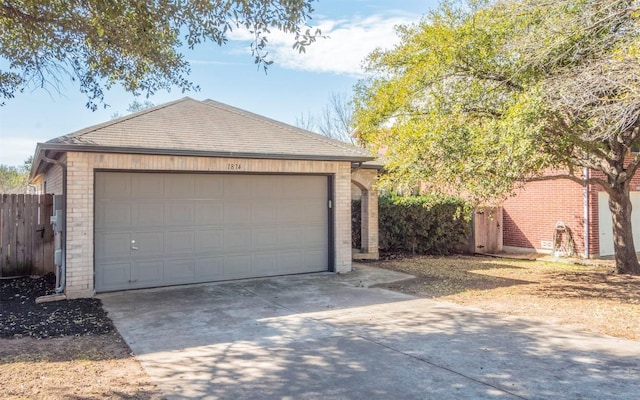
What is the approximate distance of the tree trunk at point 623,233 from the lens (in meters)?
10.7

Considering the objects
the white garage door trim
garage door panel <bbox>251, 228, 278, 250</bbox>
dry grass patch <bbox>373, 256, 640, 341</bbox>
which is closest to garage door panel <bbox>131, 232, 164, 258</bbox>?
garage door panel <bbox>251, 228, 278, 250</bbox>

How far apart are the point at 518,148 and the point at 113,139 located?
23.1ft

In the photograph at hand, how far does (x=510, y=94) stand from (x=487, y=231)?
818 cm

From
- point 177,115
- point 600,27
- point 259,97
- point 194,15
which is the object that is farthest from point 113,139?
point 259,97

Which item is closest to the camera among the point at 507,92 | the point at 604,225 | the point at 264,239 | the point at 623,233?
the point at 507,92

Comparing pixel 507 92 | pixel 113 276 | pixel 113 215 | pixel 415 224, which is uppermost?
pixel 507 92

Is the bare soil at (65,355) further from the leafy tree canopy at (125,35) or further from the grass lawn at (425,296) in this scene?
the leafy tree canopy at (125,35)

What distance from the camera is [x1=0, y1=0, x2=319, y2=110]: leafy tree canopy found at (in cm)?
598

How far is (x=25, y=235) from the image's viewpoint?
1023cm

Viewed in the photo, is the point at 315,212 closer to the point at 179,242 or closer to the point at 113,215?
the point at 179,242

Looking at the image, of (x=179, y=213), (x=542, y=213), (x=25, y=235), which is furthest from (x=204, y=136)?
(x=542, y=213)

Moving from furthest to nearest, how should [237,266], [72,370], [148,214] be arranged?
[237,266], [148,214], [72,370]

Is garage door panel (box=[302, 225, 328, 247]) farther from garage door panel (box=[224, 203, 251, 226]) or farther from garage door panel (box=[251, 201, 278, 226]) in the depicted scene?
garage door panel (box=[224, 203, 251, 226])

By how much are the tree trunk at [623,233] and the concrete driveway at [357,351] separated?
5.98 metres
